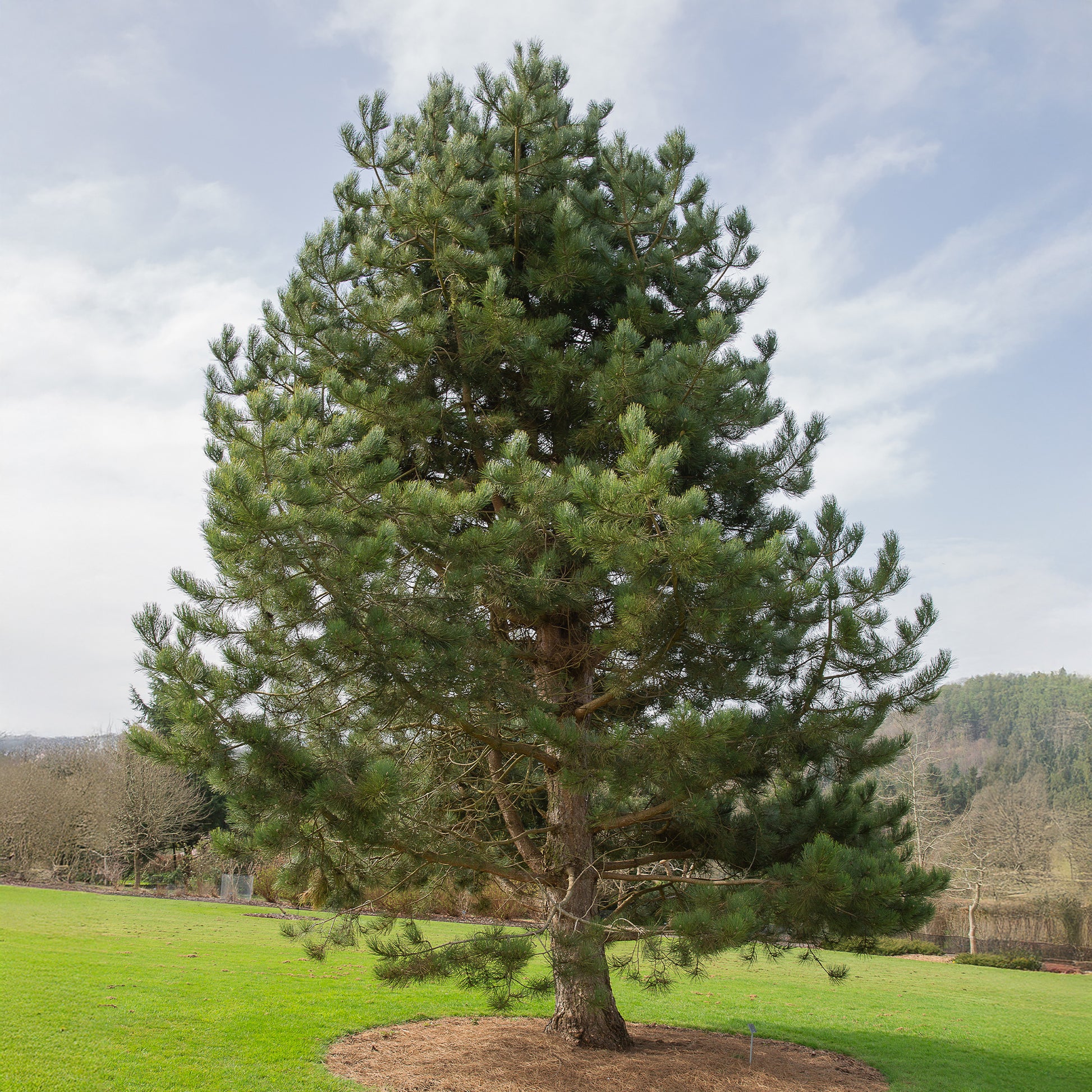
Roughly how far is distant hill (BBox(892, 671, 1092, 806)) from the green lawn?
29.8 m

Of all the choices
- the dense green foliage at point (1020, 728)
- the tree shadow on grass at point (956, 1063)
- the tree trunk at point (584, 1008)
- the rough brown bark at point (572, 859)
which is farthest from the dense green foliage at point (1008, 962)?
the rough brown bark at point (572, 859)

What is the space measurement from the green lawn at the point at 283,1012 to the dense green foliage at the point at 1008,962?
5.31 metres

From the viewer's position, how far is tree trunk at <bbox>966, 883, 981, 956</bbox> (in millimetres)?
25484

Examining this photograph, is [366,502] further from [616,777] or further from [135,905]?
[135,905]

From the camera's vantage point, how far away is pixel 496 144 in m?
6.98

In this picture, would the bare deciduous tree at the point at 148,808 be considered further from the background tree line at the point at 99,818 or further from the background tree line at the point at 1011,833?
the background tree line at the point at 1011,833

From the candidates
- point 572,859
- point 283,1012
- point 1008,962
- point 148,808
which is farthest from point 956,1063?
point 148,808

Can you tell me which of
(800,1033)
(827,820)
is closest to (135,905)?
(800,1033)

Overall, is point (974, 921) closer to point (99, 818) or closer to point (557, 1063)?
point (557, 1063)

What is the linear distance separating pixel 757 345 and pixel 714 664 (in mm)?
3386

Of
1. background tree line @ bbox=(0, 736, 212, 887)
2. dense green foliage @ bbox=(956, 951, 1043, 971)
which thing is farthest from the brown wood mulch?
background tree line @ bbox=(0, 736, 212, 887)

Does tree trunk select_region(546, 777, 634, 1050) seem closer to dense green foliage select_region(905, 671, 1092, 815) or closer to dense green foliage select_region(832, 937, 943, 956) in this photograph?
dense green foliage select_region(832, 937, 943, 956)

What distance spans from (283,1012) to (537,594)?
6475 mm

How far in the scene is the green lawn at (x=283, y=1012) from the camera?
6.34m
